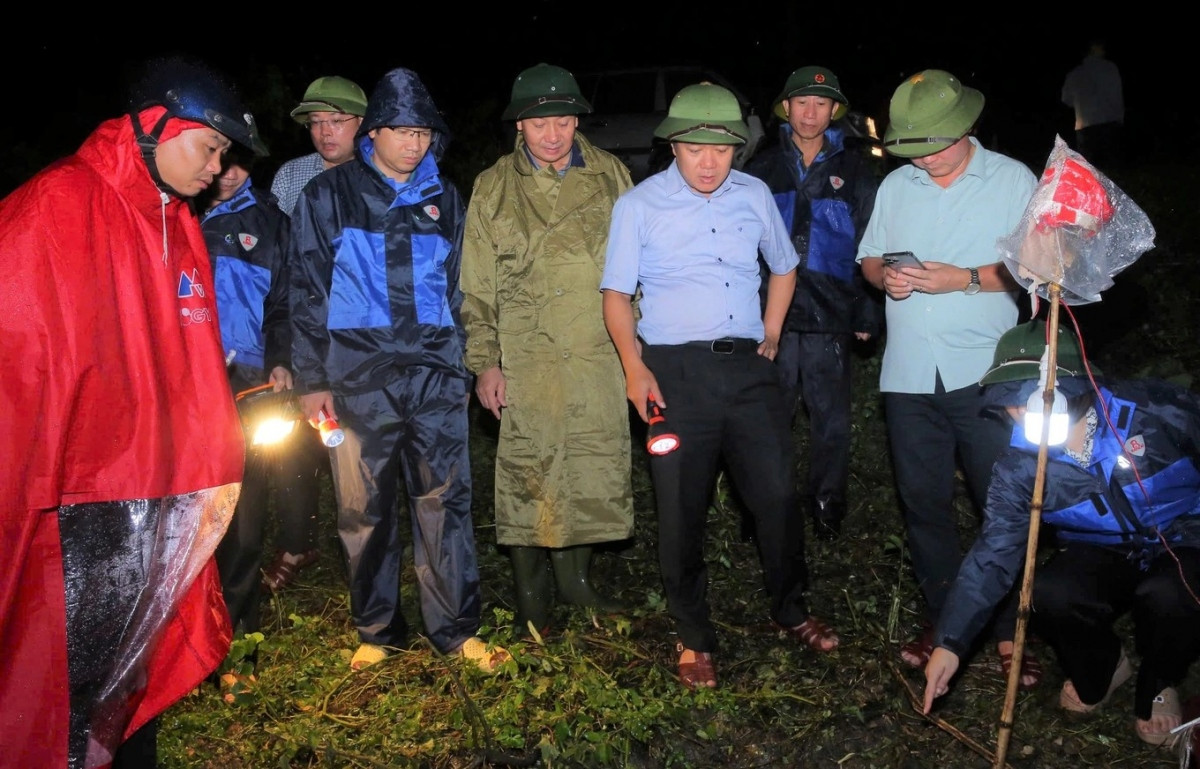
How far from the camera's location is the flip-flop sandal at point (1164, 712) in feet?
11.4

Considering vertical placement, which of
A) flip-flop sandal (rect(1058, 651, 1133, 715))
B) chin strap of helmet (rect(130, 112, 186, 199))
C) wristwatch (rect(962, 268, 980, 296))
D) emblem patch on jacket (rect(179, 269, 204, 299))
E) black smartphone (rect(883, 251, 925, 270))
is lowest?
flip-flop sandal (rect(1058, 651, 1133, 715))

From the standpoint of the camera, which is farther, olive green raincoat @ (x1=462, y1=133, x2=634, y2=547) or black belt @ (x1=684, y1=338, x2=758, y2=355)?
olive green raincoat @ (x1=462, y1=133, x2=634, y2=547)

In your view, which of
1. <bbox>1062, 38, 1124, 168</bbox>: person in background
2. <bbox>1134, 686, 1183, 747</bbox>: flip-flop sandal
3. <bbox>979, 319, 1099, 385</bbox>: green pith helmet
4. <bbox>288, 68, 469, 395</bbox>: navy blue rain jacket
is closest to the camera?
<bbox>979, 319, 1099, 385</bbox>: green pith helmet

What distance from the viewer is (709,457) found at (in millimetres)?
3719

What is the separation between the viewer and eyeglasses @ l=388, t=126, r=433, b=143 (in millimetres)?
3758

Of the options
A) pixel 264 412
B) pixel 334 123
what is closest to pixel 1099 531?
pixel 264 412

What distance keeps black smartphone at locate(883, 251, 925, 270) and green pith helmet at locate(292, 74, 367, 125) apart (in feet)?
8.20

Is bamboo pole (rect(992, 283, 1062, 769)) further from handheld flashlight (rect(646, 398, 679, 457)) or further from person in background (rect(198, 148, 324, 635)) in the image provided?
person in background (rect(198, 148, 324, 635))

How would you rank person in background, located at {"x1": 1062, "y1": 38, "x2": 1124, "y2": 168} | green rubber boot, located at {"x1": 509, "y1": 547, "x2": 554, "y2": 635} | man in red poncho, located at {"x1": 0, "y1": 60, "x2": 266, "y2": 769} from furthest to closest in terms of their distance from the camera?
person in background, located at {"x1": 1062, "y1": 38, "x2": 1124, "y2": 168} < green rubber boot, located at {"x1": 509, "y1": 547, "x2": 554, "y2": 635} < man in red poncho, located at {"x1": 0, "y1": 60, "x2": 266, "y2": 769}

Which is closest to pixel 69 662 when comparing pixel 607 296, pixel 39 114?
pixel 607 296

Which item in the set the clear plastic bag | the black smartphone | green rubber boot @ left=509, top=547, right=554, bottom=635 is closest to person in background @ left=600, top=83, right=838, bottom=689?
the black smartphone

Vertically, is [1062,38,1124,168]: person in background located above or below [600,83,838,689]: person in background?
above

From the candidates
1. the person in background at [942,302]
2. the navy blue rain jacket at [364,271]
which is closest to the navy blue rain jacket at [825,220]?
the person in background at [942,302]

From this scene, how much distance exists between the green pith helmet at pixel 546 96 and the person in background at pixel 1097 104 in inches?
357
